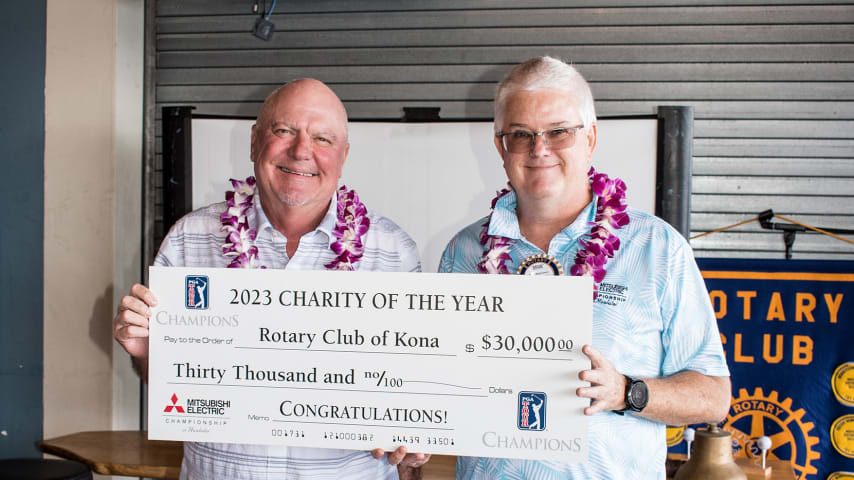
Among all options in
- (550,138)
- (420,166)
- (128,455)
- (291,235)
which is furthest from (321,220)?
(128,455)

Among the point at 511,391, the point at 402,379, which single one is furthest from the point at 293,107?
the point at 511,391

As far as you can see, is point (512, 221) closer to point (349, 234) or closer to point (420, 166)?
point (349, 234)

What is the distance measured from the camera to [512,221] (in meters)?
1.72

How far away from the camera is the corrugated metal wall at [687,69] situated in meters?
3.49

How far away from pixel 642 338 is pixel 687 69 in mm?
2496

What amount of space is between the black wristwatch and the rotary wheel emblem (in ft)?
6.51

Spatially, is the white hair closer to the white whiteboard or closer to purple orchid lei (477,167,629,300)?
purple orchid lei (477,167,629,300)

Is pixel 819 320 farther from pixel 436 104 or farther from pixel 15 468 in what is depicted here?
pixel 15 468

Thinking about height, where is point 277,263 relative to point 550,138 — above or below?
below

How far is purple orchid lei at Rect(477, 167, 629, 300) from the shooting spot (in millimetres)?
1579

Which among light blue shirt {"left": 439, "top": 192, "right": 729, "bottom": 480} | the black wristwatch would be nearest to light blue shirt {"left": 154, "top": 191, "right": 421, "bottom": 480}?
light blue shirt {"left": 439, "top": 192, "right": 729, "bottom": 480}

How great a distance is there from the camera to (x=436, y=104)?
12.1 ft

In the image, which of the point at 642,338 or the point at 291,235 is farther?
the point at 291,235

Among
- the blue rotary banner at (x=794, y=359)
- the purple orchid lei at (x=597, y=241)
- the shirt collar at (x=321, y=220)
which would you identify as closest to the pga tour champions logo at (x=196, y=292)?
the shirt collar at (x=321, y=220)
